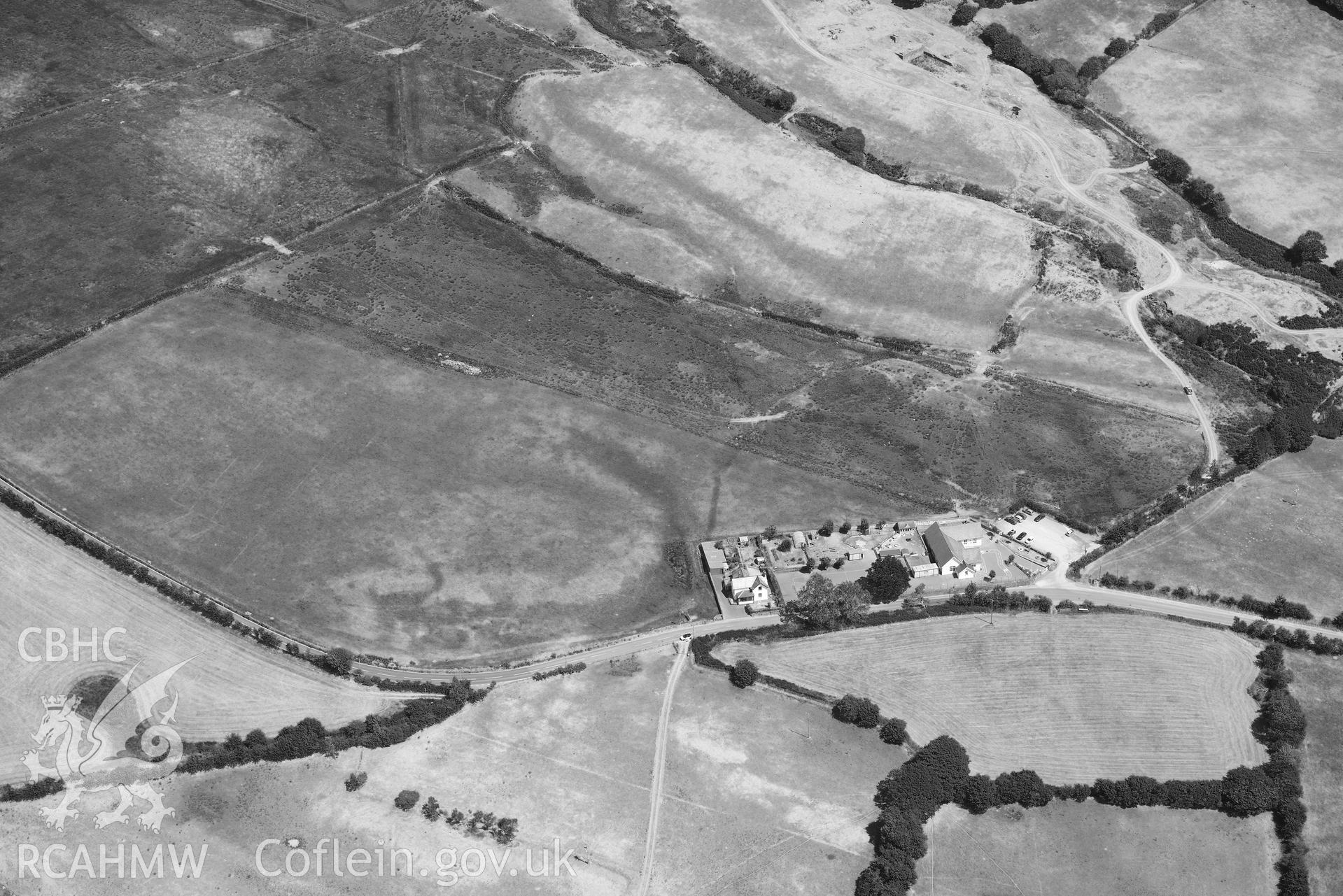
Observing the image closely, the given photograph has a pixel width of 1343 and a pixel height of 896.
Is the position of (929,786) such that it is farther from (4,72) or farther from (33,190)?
(4,72)

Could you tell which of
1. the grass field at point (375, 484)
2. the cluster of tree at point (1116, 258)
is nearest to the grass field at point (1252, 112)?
the cluster of tree at point (1116, 258)

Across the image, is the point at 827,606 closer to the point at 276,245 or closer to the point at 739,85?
the point at 276,245

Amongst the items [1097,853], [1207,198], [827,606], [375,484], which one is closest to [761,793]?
[827,606]

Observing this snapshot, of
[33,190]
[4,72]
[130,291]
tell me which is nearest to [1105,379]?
[130,291]

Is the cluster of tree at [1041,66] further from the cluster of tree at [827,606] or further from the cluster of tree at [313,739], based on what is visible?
the cluster of tree at [313,739]

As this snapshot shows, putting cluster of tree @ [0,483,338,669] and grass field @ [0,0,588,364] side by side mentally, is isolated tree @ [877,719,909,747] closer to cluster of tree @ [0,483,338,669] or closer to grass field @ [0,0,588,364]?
cluster of tree @ [0,483,338,669]

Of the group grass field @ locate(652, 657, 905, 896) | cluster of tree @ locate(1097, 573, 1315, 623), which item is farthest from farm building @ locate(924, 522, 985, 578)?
grass field @ locate(652, 657, 905, 896)

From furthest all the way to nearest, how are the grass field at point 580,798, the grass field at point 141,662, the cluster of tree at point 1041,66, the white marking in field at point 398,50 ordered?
the white marking in field at point 398,50
the cluster of tree at point 1041,66
the grass field at point 141,662
the grass field at point 580,798
